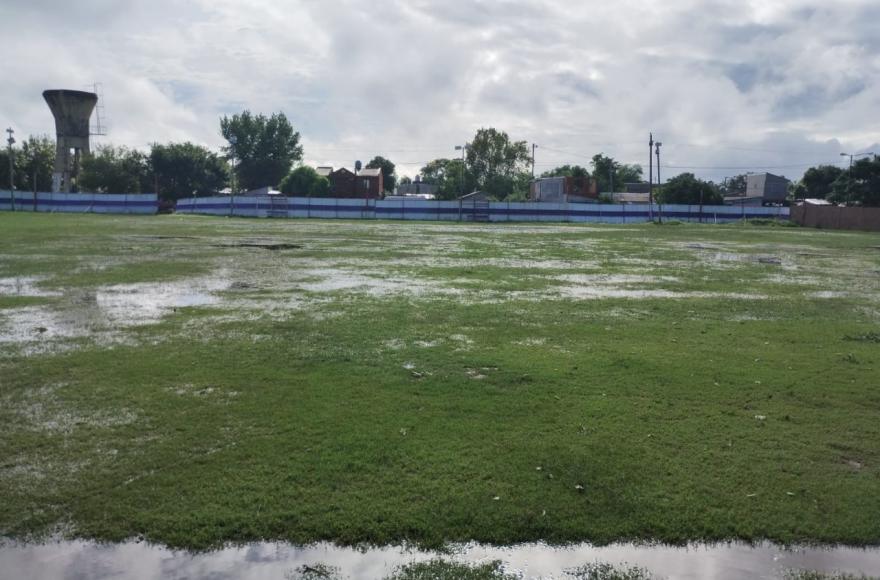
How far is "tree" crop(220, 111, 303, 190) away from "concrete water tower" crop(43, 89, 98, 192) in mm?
32338

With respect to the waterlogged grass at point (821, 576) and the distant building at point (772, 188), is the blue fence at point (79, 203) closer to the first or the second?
the waterlogged grass at point (821, 576)

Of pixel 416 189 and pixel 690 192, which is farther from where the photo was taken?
pixel 416 189

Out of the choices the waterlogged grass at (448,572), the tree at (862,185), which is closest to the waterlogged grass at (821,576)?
the waterlogged grass at (448,572)

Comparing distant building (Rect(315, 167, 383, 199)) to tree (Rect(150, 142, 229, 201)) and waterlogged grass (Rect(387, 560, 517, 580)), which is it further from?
A: waterlogged grass (Rect(387, 560, 517, 580))

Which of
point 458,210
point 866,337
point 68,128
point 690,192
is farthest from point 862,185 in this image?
point 68,128

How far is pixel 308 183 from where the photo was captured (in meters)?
92.9

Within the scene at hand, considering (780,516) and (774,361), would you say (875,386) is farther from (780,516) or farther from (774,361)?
(780,516)

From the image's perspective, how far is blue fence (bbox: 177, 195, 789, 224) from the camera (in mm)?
73312

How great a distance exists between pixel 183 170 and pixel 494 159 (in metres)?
50.7

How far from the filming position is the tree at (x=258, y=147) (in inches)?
4729

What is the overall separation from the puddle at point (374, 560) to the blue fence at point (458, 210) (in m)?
69.5

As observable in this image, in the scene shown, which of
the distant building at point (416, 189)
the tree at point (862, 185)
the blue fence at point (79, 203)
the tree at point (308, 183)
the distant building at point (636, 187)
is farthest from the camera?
the distant building at point (416, 189)

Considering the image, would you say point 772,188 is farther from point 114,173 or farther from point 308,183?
point 114,173

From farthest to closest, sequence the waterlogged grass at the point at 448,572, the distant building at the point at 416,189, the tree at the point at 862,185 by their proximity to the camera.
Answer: the distant building at the point at 416,189
the tree at the point at 862,185
the waterlogged grass at the point at 448,572
